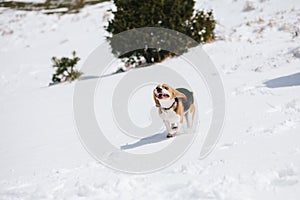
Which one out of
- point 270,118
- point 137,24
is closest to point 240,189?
point 270,118

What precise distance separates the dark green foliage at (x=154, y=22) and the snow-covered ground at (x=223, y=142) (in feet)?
3.17

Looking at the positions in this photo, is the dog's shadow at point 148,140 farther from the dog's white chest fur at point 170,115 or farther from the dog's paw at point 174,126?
the dog's white chest fur at point 170,115

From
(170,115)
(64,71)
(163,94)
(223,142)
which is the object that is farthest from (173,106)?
(64,71)

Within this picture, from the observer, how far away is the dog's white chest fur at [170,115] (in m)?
4.57

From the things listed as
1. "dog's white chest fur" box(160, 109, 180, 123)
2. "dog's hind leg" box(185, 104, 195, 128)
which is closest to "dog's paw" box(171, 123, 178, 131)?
"dog's white chest fur" box(160, 109, 180, 123)

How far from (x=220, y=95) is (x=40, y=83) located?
9169 millimetres

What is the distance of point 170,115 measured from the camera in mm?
4605

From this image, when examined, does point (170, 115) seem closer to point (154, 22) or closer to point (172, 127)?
point (172, 127)

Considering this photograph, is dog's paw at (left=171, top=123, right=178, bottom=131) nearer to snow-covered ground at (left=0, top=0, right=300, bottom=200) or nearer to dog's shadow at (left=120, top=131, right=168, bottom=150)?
dog's shadow at (left=120, top=131, right=168, bottom=150)

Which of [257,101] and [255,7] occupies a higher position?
[255,7]

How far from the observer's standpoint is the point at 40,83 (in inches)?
537

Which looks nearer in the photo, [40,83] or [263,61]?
[263,61]

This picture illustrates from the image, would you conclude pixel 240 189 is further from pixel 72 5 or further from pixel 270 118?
pixel 72 5

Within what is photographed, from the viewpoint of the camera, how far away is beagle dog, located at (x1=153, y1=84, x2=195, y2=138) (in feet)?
14.3
